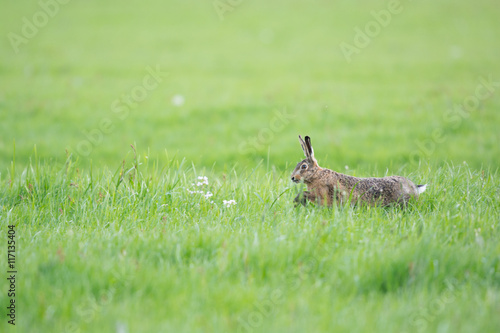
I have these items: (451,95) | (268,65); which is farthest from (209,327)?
(268,65)

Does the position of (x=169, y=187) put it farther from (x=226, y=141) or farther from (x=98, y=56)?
→ (x=98, y=56)

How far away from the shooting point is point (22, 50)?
1873 cm

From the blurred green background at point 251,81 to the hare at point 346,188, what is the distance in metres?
0.72

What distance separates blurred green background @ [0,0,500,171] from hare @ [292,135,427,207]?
716 millimetres

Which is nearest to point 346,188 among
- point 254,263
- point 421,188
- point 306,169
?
point 306,169

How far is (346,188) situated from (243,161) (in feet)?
17.0

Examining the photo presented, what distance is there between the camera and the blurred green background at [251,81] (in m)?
10.1

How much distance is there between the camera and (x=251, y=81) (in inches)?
588

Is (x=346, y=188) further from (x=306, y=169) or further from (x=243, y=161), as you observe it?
(x=243, y=161)

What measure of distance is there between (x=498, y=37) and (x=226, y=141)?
16.3 meters

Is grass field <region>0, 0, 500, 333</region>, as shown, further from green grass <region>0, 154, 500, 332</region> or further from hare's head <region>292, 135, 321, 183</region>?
hare's head <region>292, 135, 321, 183</region>

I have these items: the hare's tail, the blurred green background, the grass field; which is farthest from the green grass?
the blurred green background

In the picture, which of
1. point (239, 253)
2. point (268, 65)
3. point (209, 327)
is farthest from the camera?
point (268, 65)

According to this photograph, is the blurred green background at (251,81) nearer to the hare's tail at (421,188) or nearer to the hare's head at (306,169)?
the hare's head at (306,169)
